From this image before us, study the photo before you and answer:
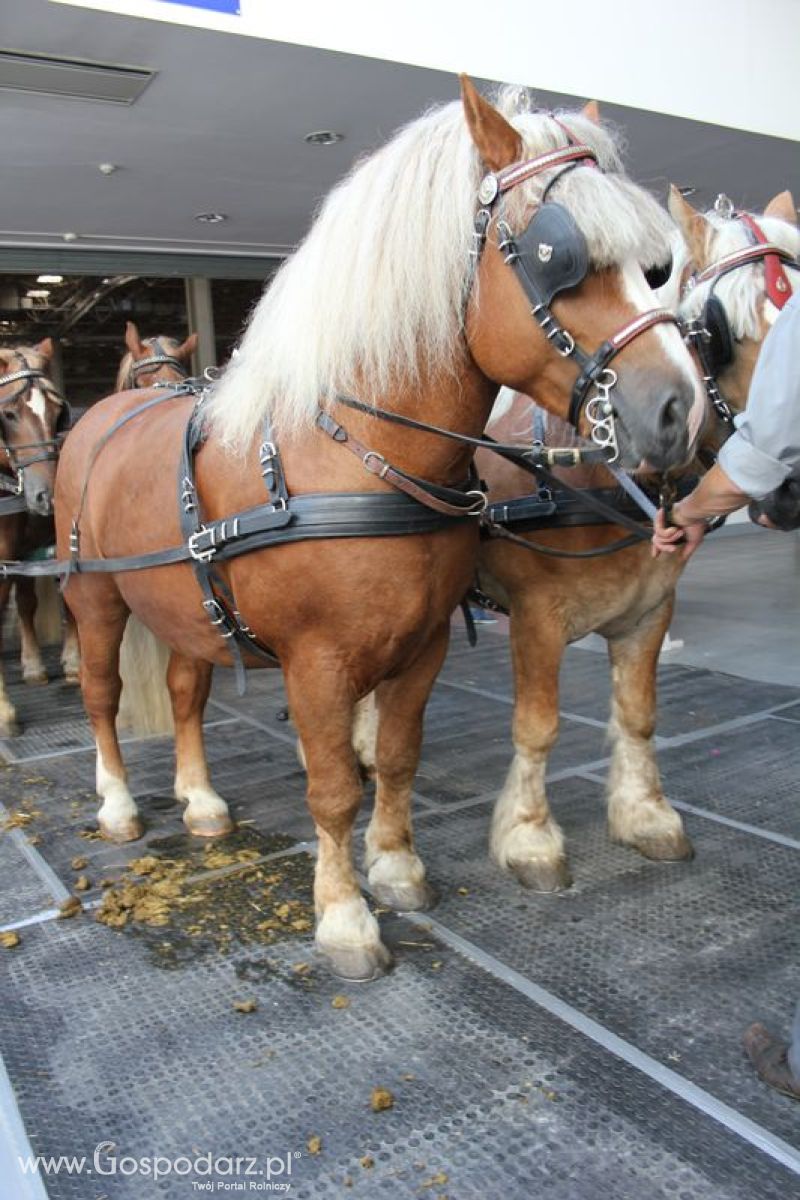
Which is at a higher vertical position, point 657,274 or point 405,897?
point 657,274

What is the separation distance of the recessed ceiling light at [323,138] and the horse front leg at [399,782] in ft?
13.9

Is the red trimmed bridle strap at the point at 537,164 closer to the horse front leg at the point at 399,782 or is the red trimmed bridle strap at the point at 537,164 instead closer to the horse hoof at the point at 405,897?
the horse front leg at the point at 399,782

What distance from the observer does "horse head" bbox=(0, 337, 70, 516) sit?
4.70 meters

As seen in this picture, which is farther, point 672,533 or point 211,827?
point 211,827

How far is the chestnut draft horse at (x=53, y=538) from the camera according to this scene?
4.73 metres

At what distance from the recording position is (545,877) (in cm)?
286

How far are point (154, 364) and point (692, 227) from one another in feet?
9.93

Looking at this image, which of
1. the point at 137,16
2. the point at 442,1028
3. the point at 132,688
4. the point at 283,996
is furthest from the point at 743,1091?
the point at 137,16

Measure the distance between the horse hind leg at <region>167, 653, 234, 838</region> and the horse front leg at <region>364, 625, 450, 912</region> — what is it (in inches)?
33.3

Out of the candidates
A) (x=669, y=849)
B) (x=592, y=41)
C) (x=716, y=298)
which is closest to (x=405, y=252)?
(x=716, y=298)

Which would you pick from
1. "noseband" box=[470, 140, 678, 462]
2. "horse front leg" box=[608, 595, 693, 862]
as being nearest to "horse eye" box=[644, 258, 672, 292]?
"noseband" box=[470, 140, 678, 462]

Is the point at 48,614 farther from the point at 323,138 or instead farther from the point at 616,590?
the point at 616,590

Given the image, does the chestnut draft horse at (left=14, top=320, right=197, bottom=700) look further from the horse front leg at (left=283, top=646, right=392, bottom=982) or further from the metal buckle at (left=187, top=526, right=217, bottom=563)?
the horse front leg at (left=283, top=646, right=392, bottom=982)

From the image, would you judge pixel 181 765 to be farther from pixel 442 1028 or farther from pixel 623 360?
pixel 623 360
